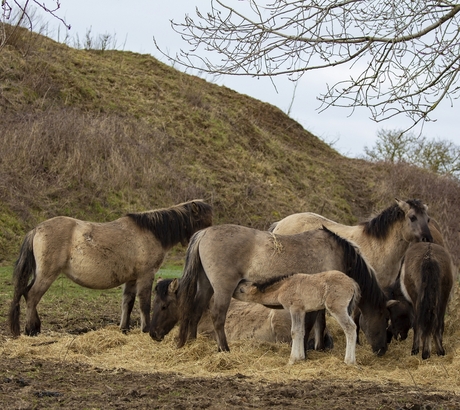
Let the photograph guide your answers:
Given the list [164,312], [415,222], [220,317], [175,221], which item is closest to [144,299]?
[164,312]

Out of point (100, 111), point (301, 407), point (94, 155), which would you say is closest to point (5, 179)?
point (94, 155)

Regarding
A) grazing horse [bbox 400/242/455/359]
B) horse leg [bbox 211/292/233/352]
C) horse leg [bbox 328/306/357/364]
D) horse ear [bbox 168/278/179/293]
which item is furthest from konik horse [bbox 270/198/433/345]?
horse ear [bbox 168/278/179/293]

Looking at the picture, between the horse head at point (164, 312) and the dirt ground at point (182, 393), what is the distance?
2584 millimetres

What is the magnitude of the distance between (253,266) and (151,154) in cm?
1879

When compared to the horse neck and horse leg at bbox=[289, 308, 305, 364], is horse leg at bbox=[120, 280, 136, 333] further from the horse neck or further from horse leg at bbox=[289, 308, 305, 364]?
the horse neck

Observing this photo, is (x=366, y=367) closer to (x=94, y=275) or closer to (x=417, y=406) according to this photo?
(x=417, y=406)

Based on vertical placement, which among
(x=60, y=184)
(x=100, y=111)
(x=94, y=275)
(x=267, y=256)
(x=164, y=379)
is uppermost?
(x=100, y=111)

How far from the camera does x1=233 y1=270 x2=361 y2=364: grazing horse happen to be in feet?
27.5

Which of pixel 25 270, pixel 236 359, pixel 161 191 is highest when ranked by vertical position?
pixel 161 191

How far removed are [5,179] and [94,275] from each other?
1278cm

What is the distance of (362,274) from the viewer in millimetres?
9492

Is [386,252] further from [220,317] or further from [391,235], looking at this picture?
[220,317]

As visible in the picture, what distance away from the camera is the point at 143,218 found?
1130cm

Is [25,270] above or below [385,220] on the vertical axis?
below
